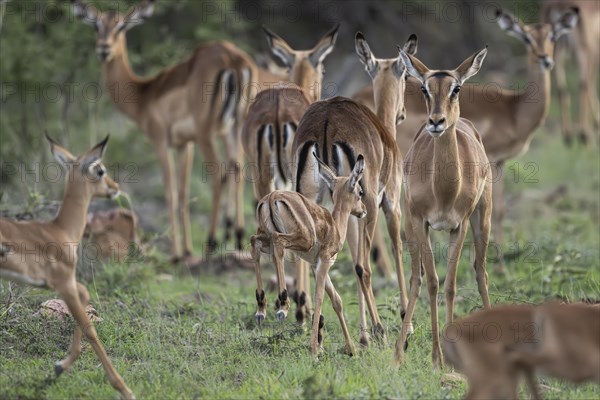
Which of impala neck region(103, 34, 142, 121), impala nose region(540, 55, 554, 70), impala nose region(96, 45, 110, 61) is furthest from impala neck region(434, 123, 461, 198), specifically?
impala nose region(96, 45, 110, 61)

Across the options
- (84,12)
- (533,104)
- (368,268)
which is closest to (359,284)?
(368,268)

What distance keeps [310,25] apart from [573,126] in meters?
4.19

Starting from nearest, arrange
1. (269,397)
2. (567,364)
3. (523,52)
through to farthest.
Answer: (567,364) < (269,397) < (523,52)

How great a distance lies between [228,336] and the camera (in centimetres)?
671

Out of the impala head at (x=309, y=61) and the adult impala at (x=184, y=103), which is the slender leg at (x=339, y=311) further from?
the adult impala at (x=184, y=103)

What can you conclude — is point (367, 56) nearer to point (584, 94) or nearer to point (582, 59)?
point (584, 94)

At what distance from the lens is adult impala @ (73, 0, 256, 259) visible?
1055 centimetres

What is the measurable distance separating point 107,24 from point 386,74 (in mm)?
4209

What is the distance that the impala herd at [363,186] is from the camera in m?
4.87

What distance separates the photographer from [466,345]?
4734mm

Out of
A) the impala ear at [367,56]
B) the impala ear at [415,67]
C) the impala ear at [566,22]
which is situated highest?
the impala ear at [566,22]

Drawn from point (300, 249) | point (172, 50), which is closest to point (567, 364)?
point (300, 249)

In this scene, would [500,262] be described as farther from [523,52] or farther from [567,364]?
[523,52]

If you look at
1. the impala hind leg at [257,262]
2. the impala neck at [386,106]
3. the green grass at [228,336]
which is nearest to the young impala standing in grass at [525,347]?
the green grass at [228,336]
